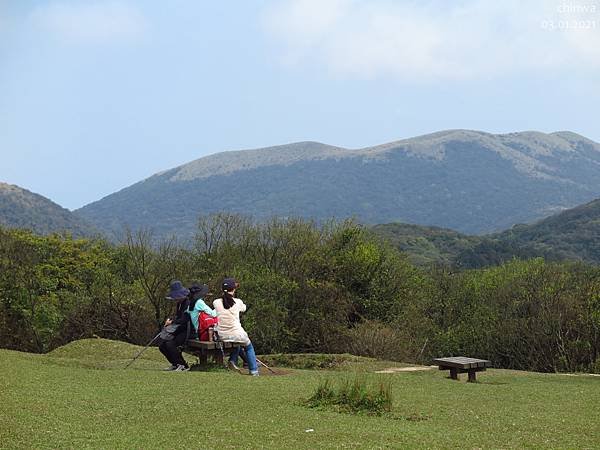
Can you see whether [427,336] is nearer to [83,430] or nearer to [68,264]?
[68,264]

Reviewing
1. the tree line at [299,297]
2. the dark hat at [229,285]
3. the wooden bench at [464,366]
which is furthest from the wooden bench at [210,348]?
the tree line at [299,297]

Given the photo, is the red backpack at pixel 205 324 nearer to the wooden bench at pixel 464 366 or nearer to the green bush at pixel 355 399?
the green bush at pixel 355 399

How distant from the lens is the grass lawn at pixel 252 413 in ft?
30.9

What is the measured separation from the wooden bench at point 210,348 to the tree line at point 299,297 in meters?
16.7

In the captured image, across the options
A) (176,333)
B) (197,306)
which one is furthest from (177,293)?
(176,333)

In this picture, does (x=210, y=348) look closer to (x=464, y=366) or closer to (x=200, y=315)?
(x=200, y=315)

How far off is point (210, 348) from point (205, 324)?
0.70 meters

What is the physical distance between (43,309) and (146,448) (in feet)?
118

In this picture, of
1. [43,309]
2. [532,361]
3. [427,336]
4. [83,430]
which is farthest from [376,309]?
[83,430]

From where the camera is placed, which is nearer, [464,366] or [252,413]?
[252,413]

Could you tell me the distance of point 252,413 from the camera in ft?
37.3

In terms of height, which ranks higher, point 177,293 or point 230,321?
point 177,293

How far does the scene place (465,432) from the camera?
10.5 m

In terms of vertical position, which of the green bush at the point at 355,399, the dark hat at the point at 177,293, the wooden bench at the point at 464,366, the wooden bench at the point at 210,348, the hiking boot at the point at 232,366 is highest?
the dark hat at the point at 177,293
